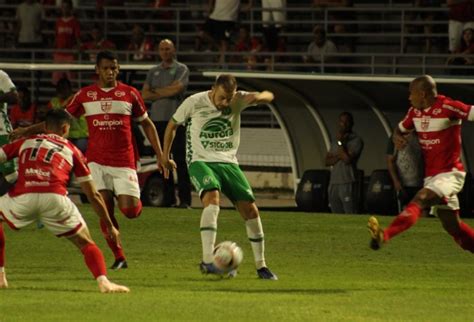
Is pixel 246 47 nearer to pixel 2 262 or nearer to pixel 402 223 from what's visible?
pixel 402 223

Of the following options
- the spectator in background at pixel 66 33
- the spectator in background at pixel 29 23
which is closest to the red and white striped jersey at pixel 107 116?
the spectator in background at pixel 66 33

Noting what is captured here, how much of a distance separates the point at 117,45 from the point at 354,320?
22.6 metres

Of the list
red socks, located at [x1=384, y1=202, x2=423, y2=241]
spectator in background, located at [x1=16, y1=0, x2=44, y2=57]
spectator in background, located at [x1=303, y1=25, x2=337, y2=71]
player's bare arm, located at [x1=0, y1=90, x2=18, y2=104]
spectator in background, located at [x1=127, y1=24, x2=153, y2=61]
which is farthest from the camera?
spectator in background, located at [x1=16, y1=0, x2=44, y2=57]

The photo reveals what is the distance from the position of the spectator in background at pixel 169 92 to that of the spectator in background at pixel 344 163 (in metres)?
2.36

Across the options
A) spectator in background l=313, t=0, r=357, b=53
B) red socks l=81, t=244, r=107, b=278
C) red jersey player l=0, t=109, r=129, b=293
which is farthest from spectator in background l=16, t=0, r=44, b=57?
red socks l=81, t=244, r=107, b=278

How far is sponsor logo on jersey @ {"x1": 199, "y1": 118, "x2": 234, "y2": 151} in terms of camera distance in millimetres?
15109

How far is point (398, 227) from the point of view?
14.3 meters

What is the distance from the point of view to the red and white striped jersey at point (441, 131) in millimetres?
15016

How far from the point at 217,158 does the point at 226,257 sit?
3.58 feet

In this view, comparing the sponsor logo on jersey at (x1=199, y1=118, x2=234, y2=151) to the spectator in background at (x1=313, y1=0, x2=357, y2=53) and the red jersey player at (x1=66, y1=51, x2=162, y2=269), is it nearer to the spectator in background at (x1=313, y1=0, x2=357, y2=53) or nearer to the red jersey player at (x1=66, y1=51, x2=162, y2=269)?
the red jersey player at (x1=66, y1=51, x2=162, y2=269)

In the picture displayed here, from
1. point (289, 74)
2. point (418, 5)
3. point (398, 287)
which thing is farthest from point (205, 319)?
point (418, 5)

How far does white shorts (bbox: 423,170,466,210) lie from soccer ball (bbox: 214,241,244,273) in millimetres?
2045

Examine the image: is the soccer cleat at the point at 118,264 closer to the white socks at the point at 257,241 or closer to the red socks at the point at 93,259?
the white socks at the point at 257,241

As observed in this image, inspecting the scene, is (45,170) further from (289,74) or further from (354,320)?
(289,74)
